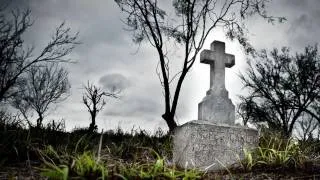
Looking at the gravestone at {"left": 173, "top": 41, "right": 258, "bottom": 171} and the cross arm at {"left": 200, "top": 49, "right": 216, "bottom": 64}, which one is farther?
the cross arm at {"left": 200, "top": 49, "right": 216, "bottom": 64}

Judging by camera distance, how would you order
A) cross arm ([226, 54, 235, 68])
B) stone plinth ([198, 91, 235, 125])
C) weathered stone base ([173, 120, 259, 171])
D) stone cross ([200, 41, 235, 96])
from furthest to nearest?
1. cross arm ([226, 54, 235, 68])
2. stone cross ([200, 41, 235, 96])
3. stone plinth ([198, 91, 235, 125])
4. weathered stone base ([173, 120, 259, 171])

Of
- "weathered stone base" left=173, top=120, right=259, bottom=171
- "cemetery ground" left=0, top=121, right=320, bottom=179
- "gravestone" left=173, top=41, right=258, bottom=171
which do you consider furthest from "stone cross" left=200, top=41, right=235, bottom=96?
"cemetery ground" left=0, top=121, right=320, bottom=179

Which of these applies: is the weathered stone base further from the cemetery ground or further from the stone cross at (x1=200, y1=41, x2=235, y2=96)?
the stone cross at (x1=200, y1=41, x2=235, y2=96)

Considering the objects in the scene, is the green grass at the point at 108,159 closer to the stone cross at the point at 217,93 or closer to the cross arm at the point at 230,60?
the stone cross at the point at 217,93

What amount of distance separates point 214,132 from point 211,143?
195 mm

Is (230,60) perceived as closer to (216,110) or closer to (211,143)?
(216,110)

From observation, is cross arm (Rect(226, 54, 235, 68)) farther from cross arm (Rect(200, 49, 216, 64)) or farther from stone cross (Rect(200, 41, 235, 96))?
cross arm (Rect(200, 49, 216, 64))

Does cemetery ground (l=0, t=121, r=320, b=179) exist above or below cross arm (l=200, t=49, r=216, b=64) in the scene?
below

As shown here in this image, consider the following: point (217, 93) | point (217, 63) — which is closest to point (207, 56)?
point (217, 63)

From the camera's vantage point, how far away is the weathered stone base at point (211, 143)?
564 cm

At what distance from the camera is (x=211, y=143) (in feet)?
18.9

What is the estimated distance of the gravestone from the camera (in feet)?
18.6

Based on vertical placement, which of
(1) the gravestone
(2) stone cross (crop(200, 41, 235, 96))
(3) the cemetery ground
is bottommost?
(3) the cemetery ground

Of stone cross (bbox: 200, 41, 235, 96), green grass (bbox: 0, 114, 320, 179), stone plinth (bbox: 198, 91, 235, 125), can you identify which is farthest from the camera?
stone cross (bbox: 200, 41, 235, 96)
